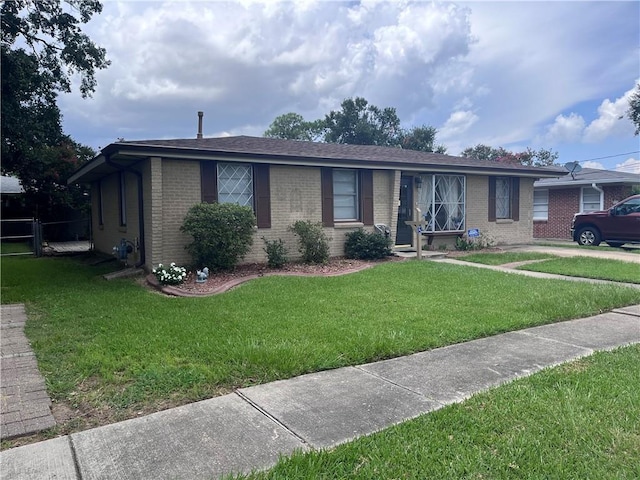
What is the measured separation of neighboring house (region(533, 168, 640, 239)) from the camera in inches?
774

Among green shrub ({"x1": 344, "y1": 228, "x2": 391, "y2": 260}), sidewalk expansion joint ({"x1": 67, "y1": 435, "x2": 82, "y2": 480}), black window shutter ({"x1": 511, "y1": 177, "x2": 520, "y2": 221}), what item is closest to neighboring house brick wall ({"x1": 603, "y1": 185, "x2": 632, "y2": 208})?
black window shutter ({"x1": 511, "y1": 177, "x2": 520, "y2": 221})

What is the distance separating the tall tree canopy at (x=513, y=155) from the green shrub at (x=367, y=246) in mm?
27502

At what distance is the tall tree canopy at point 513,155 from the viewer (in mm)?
37034

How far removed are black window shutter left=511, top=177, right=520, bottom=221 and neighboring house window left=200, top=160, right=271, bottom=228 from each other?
9.12m

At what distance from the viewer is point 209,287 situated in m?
8.52

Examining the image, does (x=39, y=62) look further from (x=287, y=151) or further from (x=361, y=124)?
(x=361, y=124)

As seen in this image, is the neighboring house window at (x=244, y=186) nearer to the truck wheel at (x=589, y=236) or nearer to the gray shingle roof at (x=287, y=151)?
the gray shingle roof at (x=287, y=151)

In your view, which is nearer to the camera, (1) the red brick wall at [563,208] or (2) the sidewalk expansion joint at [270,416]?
(2) the sidewalk expansion joint at [270,416]

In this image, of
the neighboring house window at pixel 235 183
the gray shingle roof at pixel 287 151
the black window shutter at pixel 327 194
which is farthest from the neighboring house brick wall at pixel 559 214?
the neighboring house window at pixel 235 183

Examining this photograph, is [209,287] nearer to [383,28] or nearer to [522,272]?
[522,272]

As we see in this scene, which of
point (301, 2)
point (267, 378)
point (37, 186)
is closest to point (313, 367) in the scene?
point (267, 378)

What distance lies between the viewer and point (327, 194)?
38.9 ft

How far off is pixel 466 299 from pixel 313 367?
11.8ft

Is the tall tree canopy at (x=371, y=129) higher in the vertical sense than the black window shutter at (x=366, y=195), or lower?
higher
